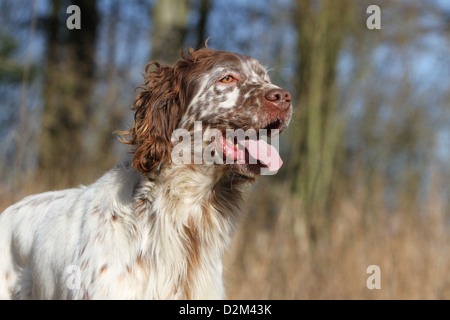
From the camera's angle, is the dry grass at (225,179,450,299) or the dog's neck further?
the dry grass at (225,179,450,299)

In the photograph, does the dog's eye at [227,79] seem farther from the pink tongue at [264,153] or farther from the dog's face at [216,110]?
the pink tongue at [264,153]

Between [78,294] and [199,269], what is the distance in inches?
24.6

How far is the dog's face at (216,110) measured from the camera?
2811mm

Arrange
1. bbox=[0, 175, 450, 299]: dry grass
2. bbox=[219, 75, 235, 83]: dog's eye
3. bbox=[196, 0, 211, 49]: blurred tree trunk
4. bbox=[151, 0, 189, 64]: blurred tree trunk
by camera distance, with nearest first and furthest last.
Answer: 1. bbox=[219, 75, 235, 83]: dog's eye
2. bbox=[0, 175, 450, 299]: dry grass
3. bbox=[151, 0, 189, 64]: blurred tree trunk
4. bbox=[196, 0, 211, 49]: blurred tree trunk

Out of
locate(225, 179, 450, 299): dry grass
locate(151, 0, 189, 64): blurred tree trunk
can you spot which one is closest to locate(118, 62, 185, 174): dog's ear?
locate(225, 179, 450, 299): dry grass

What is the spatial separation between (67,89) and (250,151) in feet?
21.4

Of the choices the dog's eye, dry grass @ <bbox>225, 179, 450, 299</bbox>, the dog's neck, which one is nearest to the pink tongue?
the dog's neck

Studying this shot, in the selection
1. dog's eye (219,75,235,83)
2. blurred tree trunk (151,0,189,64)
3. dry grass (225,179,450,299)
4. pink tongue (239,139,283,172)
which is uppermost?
blurred tree trunk (151,0,189,64)

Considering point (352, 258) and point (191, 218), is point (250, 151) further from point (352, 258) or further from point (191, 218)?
point (352, 258)

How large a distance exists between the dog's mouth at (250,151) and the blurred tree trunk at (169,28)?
5.03m

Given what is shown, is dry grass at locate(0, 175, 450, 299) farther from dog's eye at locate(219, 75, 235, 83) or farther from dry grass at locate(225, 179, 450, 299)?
dog's eye at locate(219, 75, 235, 83)

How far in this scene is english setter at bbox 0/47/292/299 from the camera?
105 inches

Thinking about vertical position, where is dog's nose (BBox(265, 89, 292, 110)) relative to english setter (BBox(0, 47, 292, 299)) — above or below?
above

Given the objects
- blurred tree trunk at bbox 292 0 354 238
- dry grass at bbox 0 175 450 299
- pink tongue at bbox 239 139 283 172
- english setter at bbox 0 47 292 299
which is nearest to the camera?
english setter at bbox 0 47 292 299
